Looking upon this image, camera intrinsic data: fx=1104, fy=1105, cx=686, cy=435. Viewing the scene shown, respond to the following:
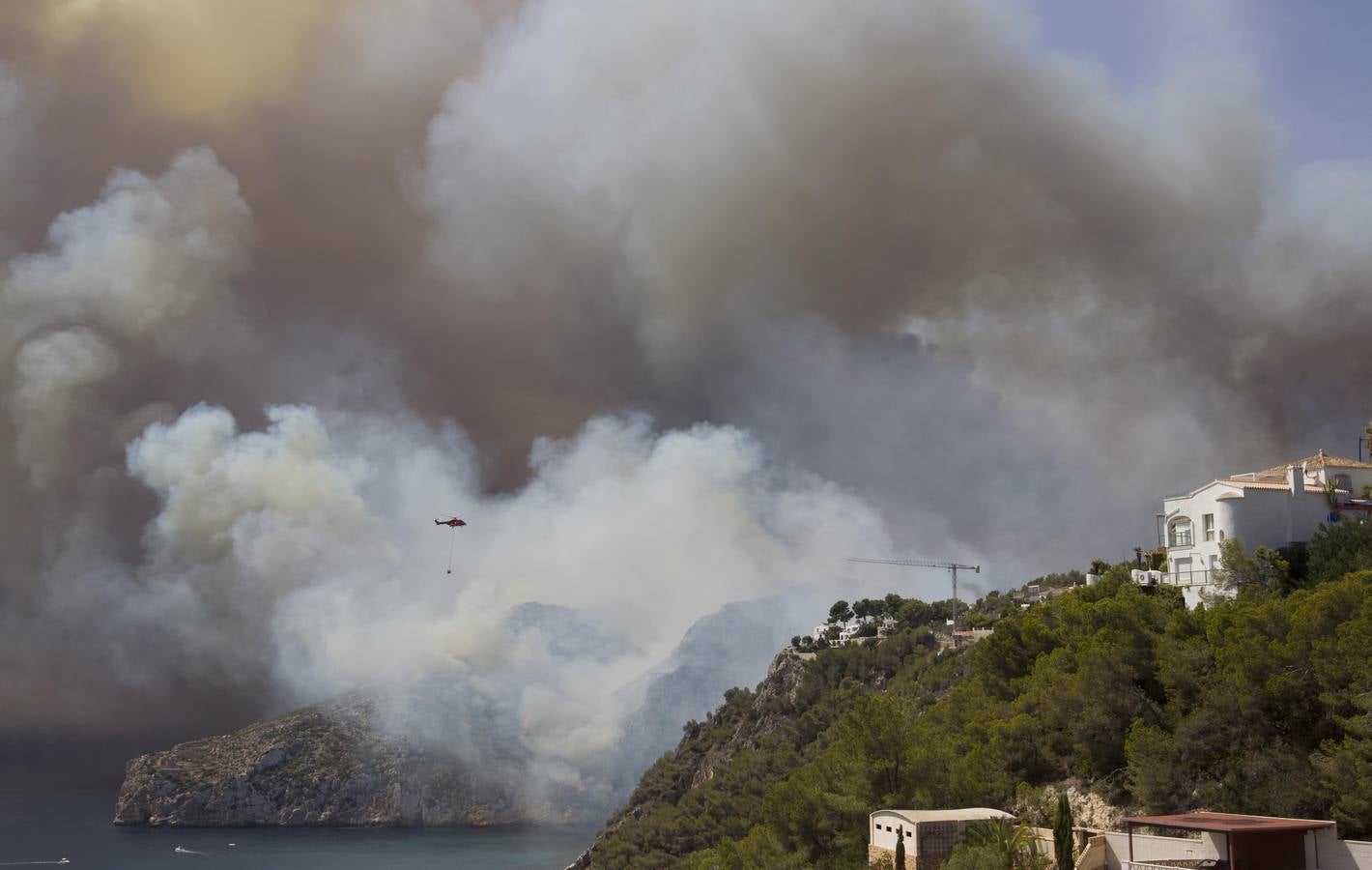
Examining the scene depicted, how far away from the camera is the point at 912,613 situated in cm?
14075

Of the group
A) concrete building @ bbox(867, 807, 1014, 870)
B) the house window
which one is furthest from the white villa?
concrete building @ bbox(867, 807, 1014, 870)

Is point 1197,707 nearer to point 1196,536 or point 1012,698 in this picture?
point 1012,698

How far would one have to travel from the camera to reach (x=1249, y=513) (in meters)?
63.8

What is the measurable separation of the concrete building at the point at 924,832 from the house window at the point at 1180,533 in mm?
30494

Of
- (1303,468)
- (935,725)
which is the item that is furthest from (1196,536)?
(935,725)

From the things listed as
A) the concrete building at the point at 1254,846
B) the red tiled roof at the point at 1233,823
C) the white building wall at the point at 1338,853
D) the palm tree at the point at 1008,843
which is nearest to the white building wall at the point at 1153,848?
the concrete building at the point at 1254,846

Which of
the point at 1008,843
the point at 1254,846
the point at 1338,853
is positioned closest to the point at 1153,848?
the point at 1254,846

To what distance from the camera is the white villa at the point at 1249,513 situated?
209ft

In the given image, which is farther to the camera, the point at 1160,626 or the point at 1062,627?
the point at 1062,627

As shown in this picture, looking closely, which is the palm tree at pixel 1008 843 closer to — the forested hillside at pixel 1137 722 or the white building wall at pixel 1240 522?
the forested hillside at pixel 1137 722

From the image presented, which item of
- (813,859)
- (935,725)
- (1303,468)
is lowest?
(813,859)

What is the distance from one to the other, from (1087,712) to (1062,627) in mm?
11082

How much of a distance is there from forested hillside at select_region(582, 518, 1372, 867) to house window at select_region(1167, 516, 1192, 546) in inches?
152

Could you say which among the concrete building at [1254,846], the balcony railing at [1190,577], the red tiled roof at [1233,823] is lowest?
the concrete building at [1254,846]
